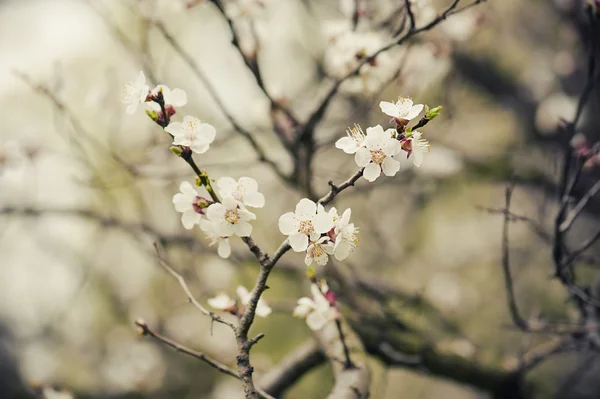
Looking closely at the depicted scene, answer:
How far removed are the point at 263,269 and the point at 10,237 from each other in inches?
163

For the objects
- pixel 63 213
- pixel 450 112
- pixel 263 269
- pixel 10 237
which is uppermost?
pixel 10 237

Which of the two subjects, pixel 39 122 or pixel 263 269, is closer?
pixel 263 269

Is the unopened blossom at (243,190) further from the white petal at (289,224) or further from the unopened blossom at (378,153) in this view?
the unopened blossom at (378,153)

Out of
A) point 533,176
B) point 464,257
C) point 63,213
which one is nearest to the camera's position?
point 63,213

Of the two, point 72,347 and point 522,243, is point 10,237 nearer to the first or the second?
point 72,347

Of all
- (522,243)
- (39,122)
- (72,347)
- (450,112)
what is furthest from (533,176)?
(39,122)

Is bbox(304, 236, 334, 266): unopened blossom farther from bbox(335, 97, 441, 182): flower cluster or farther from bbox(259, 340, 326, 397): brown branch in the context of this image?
bbox(259, 340, 326, 397): brown branch

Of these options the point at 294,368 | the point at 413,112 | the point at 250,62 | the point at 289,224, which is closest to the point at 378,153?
the point at 413,112

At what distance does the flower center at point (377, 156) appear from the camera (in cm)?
82

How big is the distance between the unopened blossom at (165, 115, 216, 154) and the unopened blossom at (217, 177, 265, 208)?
0.27 feet

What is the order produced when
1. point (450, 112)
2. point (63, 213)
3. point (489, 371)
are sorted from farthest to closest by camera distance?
1. point (63, 213)
2. point (450, 112)
3. point (489, 371)

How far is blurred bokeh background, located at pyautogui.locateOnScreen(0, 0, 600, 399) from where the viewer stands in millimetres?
2549

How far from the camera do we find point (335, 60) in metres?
1.55

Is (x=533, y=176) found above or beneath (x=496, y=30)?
beneath
